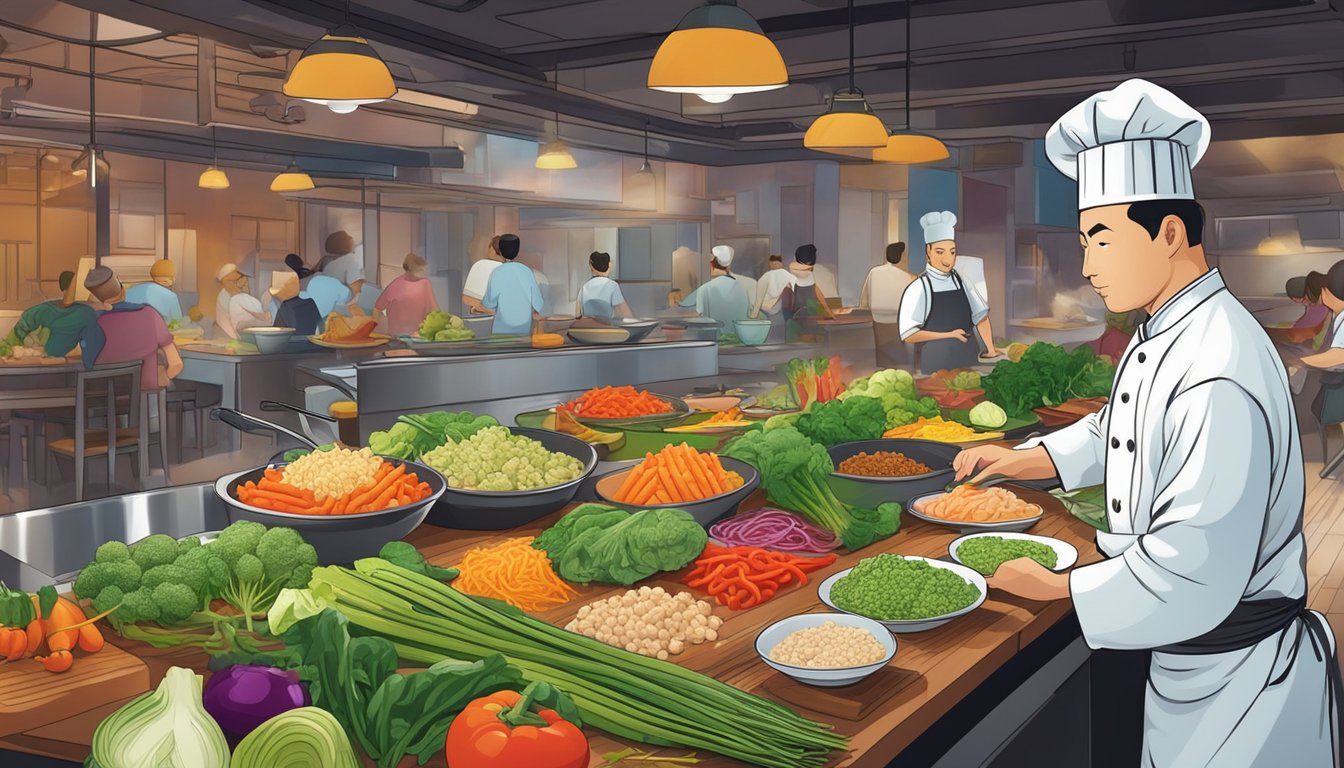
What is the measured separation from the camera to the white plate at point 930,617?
1872 millimetres

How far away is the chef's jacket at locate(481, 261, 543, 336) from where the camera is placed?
705cm

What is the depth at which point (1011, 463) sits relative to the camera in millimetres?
2277

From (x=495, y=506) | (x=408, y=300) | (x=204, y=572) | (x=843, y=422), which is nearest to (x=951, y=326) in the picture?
(x=843, y=422)

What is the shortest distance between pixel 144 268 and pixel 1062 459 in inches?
220

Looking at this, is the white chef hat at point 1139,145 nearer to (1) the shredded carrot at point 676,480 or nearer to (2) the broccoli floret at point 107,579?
(1) the shredded carrot at point 676,480

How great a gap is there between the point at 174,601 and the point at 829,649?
109 cm

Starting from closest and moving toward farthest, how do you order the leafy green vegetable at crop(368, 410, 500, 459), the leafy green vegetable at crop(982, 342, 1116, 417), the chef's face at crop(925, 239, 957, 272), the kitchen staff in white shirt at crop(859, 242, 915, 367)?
the leafy green vegetable at crop(368, 410, 500, 459) → the leafy green vegetable at crop(982, 342, 1116, 417) → the chef's face at crop(925, 239, 957, 272) → the kitchen staff in white shirt at crop(859, 242, 915, 367)

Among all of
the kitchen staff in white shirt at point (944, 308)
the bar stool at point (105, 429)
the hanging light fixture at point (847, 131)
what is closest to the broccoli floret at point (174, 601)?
the hanging light fixture at point (847, 131)

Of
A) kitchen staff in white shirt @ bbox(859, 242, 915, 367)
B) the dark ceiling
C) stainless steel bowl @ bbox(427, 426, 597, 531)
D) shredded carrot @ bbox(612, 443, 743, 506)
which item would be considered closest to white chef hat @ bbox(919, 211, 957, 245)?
the dark ceiling

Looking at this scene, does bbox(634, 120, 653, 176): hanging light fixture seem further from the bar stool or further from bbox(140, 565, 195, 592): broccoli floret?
bbox(140, 565, 195, 592): broccoli floret

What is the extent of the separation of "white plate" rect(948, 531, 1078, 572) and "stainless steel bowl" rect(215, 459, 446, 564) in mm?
1149

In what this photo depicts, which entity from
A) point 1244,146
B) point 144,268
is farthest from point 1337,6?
point 144,268

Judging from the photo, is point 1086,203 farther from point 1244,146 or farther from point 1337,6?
point 1244,146

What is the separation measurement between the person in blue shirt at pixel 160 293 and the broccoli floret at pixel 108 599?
4.88 m
